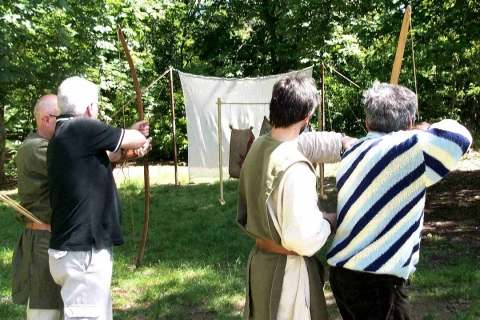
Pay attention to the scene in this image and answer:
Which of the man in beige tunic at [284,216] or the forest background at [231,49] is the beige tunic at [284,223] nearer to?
the man in beige tunic at [284,216]

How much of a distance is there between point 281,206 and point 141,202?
6369 millimetres

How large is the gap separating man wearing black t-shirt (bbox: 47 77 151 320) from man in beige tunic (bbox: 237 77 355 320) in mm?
582

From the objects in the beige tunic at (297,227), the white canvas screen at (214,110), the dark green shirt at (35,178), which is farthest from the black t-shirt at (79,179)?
the white canvas screen at (214,110)

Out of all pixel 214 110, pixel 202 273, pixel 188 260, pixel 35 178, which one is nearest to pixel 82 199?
pixel 35 178

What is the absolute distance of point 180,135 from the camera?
14945 mm

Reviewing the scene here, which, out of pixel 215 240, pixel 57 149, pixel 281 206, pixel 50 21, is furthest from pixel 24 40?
pixel 281 206

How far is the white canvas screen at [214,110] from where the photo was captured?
315 inches

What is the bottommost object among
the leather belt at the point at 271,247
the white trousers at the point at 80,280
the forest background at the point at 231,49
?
the white trousers at the point at 80,280

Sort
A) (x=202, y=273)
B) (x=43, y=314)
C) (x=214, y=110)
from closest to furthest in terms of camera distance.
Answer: (x=43, y=314) < (x=202, y=273) < (x=214, y=110)

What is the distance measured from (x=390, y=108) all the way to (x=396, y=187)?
276mm

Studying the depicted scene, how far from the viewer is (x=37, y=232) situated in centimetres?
252

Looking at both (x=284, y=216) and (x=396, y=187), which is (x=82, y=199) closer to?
(x=284, y=216)

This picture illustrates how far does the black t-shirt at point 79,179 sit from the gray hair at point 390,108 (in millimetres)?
1001

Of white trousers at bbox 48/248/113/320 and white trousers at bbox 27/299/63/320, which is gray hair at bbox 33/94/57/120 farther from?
white trousers at bbox 27/299/63/320
